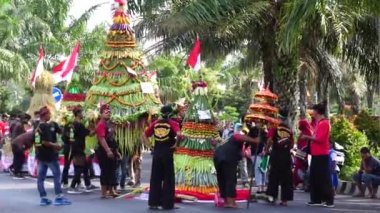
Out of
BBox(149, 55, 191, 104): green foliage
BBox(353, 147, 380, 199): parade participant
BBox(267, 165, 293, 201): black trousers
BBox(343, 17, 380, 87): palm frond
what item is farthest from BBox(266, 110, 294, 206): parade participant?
BBox(149, 55, 191, 104): green foliage

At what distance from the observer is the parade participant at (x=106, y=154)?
1334 cm

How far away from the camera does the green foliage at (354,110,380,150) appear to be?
19.1 meters

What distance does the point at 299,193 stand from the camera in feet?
51.2

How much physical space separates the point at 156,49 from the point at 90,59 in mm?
21817

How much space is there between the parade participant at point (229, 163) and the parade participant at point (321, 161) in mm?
1177

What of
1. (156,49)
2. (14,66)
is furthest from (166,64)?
(156,49)

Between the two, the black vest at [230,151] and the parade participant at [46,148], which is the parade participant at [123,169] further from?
the black vest at [230,151]

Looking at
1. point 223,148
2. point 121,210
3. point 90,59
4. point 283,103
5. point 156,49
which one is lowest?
point 121,210

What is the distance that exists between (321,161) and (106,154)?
3.76m

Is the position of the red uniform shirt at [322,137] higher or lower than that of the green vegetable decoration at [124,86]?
lower

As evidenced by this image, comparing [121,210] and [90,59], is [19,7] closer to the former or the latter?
[90,59]

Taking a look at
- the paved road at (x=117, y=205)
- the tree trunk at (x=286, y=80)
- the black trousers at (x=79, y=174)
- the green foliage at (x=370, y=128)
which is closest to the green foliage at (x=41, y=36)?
the green foliage at (x=370, y=128)

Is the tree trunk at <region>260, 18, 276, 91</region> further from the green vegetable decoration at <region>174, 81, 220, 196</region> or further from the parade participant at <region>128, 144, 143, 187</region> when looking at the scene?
the green vegetable decoration at <region>174, 81, 220, 196</region>

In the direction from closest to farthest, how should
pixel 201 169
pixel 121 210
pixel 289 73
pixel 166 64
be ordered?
pixel 121 210, pixel 201 169, pixel 289 73, pixel 166 64
